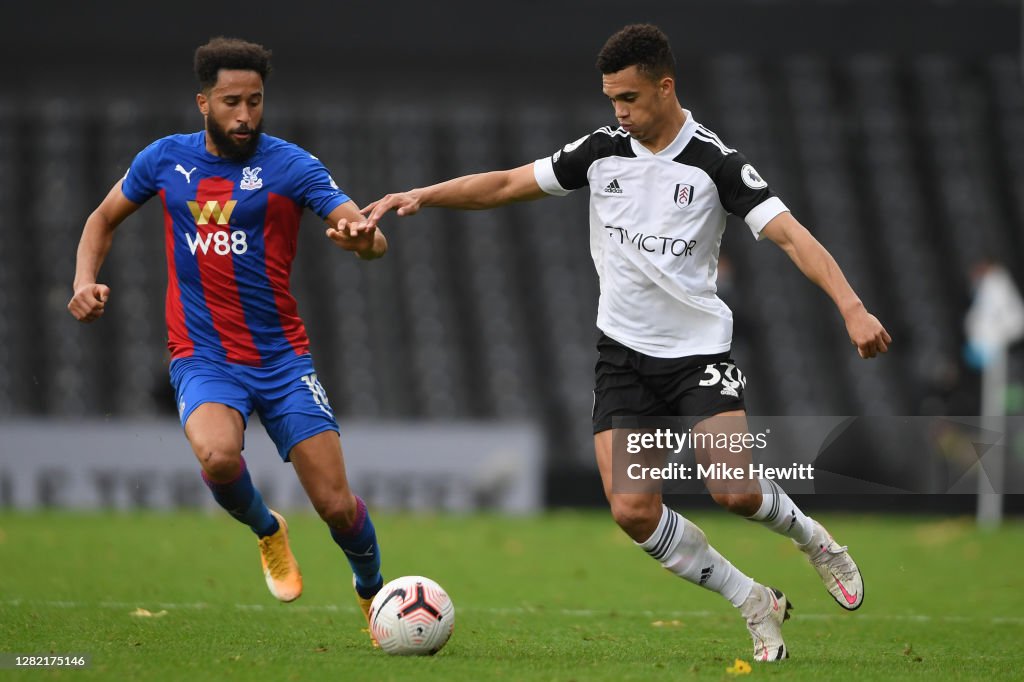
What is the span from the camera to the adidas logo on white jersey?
6.45m

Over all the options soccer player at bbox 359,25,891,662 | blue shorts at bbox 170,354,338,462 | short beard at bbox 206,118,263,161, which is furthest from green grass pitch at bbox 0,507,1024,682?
short beard at bbox 206,118,263,161

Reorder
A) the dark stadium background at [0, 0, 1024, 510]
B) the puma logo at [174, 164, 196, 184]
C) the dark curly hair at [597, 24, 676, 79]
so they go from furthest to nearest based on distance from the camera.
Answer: the dark stadium background at [0, 0, 1024, 510] → the puma logo at [174, 164, 196, 184] → the dark curly hair at [597, 24, 676, 79]

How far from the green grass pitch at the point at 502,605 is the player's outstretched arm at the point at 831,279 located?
4.54ft

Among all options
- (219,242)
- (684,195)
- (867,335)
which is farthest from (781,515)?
(219,242)

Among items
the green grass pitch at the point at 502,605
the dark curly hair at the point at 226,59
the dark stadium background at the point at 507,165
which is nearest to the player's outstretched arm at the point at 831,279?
the green grass pitch at the point at 502,605

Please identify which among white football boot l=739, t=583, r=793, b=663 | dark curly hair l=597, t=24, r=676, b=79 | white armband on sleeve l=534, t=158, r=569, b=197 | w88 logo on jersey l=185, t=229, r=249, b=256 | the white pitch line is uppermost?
dark curly hair l=597, t=24, r=676, b=79

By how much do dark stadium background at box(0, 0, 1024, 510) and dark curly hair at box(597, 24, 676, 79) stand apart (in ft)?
35.6

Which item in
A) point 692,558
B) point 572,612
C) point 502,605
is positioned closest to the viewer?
point 692,558

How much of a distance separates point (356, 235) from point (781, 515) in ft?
7.34

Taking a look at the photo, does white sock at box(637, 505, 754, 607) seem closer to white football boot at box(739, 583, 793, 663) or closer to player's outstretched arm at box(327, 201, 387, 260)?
white football boot at box(739, 583, 793, 663)

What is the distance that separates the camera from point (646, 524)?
6.32 meters

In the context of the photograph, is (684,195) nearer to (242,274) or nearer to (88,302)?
(242,274)

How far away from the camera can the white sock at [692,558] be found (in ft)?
20.9

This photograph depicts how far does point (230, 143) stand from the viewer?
6543mm
